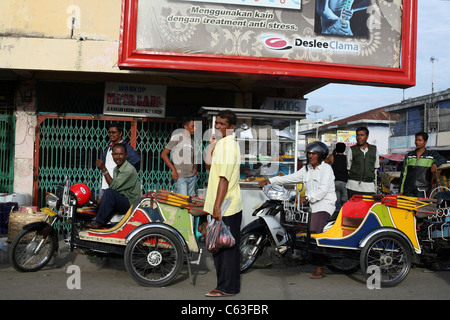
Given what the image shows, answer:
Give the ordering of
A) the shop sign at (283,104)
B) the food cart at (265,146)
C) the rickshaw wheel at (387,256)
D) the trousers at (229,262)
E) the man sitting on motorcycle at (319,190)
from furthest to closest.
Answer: the shop sign at (283,104) → the food cart at (265,146) → the man sitting on motorcycle at (319,190) → the rickshaw wheel at (387,256) → the trousers at (229,262)

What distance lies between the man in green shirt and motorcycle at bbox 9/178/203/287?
0.39 feet

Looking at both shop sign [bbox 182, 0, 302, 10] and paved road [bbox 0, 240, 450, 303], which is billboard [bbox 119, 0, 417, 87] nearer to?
shop sign [bbox 182, 0, 302, 10]

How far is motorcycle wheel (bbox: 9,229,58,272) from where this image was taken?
563 cm

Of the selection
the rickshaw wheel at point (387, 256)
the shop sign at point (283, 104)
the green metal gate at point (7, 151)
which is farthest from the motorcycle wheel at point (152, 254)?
the shop sign at point (283, 104)

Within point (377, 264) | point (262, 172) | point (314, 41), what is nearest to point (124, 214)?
point (377, 264)

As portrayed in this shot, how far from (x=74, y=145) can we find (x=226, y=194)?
498cm

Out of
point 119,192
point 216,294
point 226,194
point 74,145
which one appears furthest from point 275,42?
point 216,294

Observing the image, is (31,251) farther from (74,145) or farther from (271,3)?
(271,3)

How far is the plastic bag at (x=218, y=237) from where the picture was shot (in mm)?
4766

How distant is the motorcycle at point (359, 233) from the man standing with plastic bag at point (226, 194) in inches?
41.8

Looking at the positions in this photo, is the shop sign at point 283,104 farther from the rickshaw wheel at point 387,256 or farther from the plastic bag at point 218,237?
the plastic bag at point 218,237

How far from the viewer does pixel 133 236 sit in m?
5.26

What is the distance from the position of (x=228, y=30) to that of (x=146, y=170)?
3.08 meters
